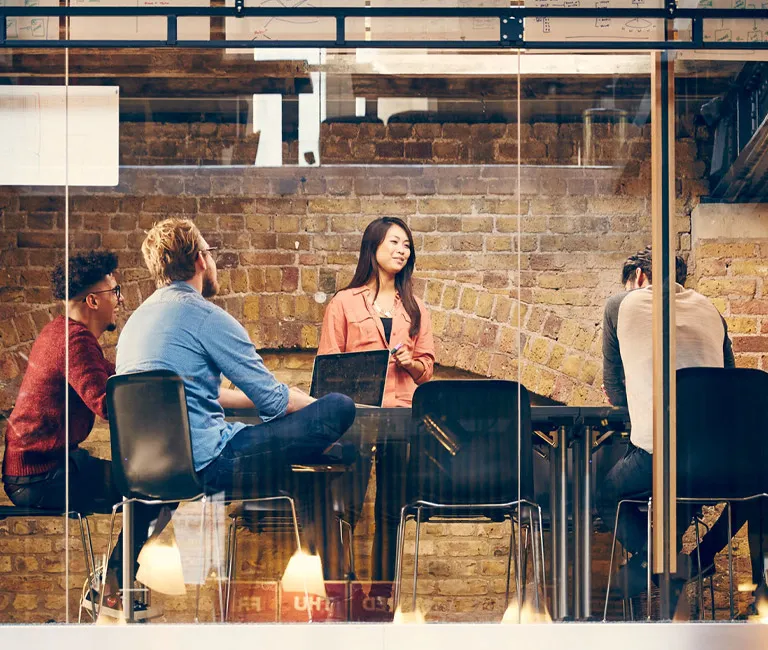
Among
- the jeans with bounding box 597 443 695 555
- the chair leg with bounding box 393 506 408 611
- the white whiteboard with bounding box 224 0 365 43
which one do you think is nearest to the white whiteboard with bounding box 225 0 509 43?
the white whiteboard with bounding box 224 0 365 43

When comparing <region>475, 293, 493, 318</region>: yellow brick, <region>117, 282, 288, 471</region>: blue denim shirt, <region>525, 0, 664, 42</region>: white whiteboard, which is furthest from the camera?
<region>475, 293, 493, 318</region>: yellow brick

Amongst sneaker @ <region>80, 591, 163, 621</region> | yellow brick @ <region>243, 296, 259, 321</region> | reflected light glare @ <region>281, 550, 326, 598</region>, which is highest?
yellow brick @ <region>243, 296, 259, 321</region>

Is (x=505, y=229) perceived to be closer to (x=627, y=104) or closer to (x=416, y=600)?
(x=627, y=104)

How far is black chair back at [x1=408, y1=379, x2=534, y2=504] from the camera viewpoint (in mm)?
5441

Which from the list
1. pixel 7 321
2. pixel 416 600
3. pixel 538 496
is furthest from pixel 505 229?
pixel 7 321

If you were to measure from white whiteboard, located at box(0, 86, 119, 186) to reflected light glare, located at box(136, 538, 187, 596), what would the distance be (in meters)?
1.40

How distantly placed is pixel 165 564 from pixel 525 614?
1.38 metres

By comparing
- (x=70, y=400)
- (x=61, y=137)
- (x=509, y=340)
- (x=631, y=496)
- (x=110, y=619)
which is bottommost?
(x=110, y=619)

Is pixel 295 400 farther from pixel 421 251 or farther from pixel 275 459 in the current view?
pixel 421 251

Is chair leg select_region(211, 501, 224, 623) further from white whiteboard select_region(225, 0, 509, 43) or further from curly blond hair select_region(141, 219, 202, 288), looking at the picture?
white whiteboard select_region(225, 0, 509, 43)

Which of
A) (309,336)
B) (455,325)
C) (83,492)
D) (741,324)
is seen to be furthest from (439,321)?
(83,492)

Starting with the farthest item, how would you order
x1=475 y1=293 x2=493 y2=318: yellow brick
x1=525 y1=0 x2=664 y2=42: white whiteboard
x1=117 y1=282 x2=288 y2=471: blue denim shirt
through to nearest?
x1=475 y1=293 x2=493 y2=318: yellow brick
x1=117 y1=282 x2=288 y2=471: blue denim shirt
x1=525 y1=0 x2=664 y2=42: white whiteboard

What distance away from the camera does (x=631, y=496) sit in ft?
18.0

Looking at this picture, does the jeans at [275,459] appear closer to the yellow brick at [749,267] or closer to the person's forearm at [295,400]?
the person's forearm at [295,400]
